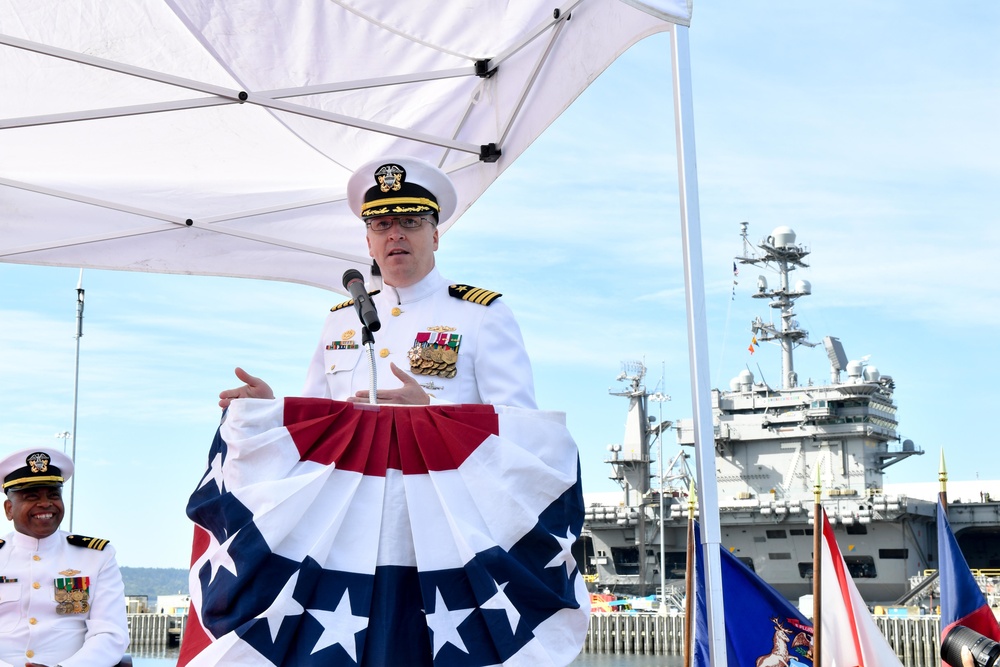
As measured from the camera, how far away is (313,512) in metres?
2.28

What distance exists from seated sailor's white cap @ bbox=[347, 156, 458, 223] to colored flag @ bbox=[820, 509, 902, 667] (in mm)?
4564

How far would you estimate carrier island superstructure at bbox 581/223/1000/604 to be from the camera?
4341 centimetres

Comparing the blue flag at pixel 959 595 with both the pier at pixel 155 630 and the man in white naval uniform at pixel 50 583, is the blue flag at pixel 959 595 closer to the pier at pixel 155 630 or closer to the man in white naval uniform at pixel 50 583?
the man in white naval uniform at pixel 50 583

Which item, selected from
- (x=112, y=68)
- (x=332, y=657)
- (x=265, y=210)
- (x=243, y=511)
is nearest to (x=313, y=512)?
(x=243, y=511)

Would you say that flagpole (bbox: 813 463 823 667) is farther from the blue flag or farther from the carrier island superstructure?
the carrier island superstructure

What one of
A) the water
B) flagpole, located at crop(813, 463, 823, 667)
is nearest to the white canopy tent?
flagpole, located at crop(813, 463, 823, 667)

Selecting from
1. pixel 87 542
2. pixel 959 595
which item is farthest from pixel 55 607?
pixel 959 595

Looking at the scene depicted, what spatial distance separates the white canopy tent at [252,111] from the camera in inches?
186

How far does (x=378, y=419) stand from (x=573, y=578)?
2.02 ft

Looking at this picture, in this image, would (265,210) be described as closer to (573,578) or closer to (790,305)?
(573,578)

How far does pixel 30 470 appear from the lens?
14.3 feet

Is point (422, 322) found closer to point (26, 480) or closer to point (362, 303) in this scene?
point (362, 303)

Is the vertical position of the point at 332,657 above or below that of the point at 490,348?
below

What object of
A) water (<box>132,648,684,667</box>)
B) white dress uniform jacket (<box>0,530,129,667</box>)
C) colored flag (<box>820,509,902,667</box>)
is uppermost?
white dress uniform jacket (<box>0,530,129,667</box>)
